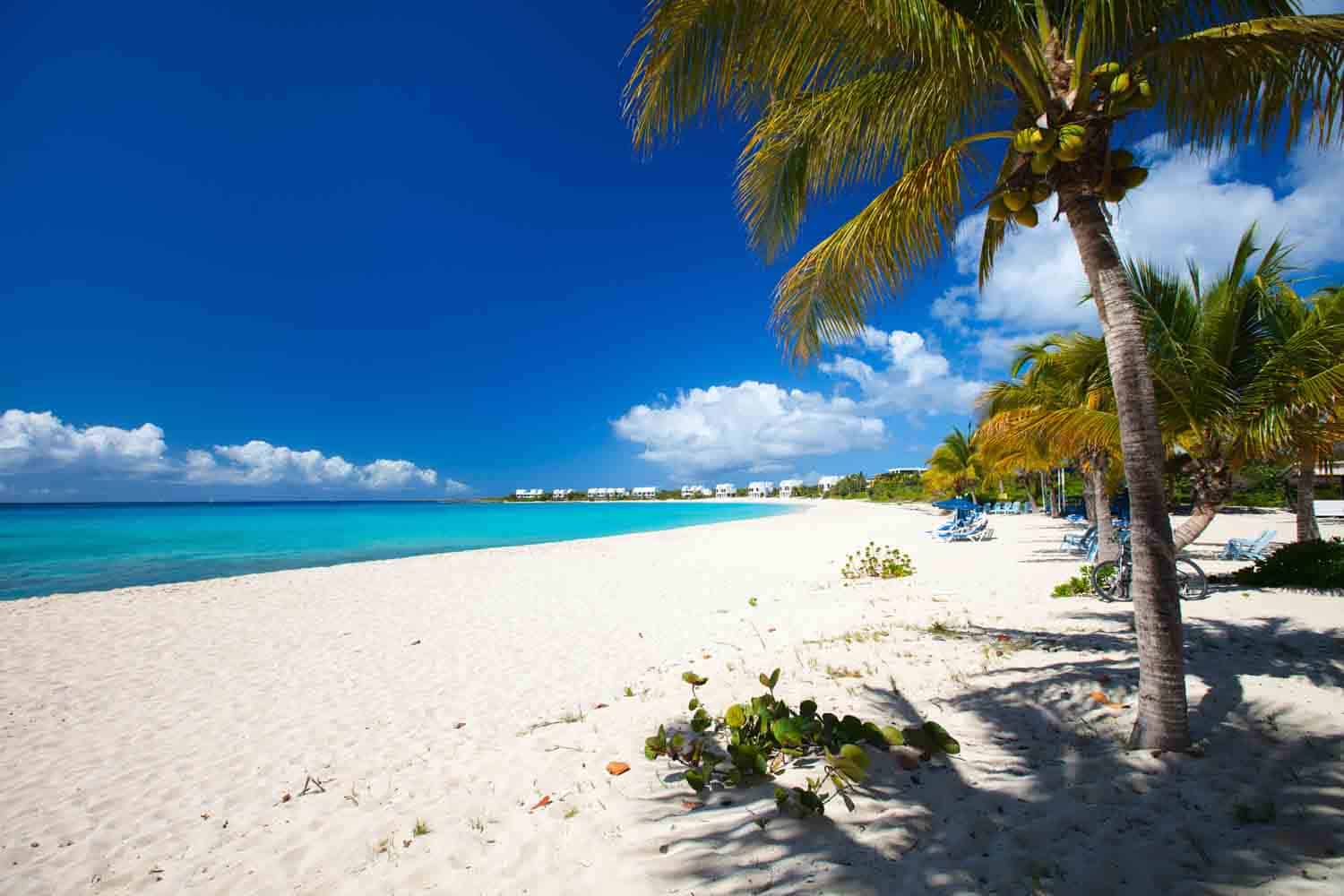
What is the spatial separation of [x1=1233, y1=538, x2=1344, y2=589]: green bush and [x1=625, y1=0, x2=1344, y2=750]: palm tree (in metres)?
6.38

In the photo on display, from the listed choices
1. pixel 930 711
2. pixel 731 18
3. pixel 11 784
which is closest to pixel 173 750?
pixel 11 784

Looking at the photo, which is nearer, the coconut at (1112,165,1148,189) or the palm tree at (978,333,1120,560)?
the coconut at (1112,165,1148,189)

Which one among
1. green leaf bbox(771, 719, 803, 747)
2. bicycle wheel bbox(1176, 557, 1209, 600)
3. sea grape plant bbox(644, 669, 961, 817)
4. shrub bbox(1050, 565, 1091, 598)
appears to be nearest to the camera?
sea grape plant bbox(644, 669, 961, 817)

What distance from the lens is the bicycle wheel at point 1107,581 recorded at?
22.1ft

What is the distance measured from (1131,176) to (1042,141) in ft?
1.89

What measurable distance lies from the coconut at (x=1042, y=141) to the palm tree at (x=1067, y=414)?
372 cm

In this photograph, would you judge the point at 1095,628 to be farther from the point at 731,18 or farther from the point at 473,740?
the point at 731,18

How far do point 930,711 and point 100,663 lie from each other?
9.17 m

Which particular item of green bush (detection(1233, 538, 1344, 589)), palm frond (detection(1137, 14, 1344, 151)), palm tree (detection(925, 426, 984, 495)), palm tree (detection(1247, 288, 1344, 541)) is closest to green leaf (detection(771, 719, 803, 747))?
palm frond (detection(1137, 14, 1344, 151))

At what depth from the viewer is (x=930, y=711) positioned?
11.9 feet

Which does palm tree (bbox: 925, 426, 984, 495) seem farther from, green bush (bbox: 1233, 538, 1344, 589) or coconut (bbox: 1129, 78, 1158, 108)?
coconut (bbox: 1129, 78, 1158, 108)

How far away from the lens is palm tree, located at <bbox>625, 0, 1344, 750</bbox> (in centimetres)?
274

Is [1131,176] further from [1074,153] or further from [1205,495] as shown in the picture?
[1205,495]

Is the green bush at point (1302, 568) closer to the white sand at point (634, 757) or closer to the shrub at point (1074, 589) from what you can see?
the white sand at point (634, 757)
